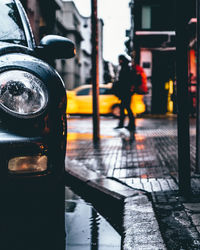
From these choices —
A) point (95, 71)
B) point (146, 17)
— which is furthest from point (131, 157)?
→ point (146, 17)

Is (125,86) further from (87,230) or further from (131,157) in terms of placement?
(87,230)

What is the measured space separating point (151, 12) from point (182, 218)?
77.9 ft

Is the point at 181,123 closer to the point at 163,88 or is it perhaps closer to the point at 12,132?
the point at 12,132

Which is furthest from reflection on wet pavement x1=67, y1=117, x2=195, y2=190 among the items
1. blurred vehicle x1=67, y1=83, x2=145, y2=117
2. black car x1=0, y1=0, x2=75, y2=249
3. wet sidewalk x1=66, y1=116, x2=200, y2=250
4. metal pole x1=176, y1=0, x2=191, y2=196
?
blurred vehicle x1=67, y1=83, x2=145, y2=117

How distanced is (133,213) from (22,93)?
4.62 ft

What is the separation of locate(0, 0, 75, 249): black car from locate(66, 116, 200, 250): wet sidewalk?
2.18 feet

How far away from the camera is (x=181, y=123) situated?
141 inches

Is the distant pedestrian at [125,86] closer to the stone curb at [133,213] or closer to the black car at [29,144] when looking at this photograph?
the stone curb at [133,213]

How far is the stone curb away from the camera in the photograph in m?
2.55

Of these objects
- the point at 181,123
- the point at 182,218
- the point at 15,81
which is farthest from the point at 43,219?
the point at 181,123

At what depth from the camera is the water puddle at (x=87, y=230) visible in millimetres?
2861

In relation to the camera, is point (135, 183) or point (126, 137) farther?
point (126, 137)

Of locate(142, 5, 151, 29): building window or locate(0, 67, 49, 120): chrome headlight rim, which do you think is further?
locate(142, 5, 151, 29): building window

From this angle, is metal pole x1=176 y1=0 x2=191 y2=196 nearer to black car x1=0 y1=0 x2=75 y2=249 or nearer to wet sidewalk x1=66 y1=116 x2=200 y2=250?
wet sidewalk x1=66 y1=116 x2=200 y2=250
